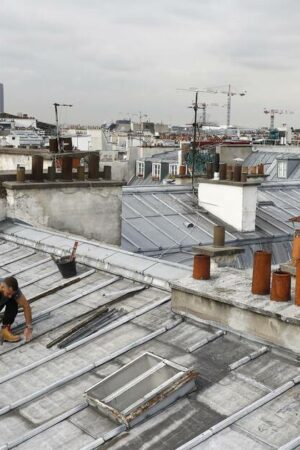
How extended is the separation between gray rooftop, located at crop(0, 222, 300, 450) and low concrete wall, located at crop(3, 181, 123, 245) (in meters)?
4.96

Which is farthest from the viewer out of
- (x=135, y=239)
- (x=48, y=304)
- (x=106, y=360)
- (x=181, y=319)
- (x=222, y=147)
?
(x=222, y=147)

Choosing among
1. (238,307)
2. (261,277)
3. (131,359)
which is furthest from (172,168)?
(131,359)

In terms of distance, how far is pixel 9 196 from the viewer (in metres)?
16.4

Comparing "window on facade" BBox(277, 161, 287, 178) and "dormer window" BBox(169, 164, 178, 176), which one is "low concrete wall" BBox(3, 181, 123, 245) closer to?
"dormer window" BBox(169, 164, 178, 176)

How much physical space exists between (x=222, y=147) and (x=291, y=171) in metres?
6.91

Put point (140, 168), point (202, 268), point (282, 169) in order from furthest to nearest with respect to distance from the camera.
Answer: point (140, 168), point (282, 169), point (202, 268)

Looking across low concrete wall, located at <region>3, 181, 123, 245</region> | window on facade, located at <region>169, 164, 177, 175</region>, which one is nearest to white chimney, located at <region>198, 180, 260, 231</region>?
low concrete wall, located at <region>3, 181, 123, 245</region>

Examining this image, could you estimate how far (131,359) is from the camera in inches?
322

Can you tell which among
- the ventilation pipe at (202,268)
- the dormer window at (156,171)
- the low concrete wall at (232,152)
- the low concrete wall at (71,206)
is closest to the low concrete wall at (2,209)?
the low concrete wall at (71,206)

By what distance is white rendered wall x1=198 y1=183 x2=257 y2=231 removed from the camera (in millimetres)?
21922

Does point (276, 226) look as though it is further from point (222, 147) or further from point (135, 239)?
point (222, 147)

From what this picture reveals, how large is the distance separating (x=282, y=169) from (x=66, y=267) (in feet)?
126

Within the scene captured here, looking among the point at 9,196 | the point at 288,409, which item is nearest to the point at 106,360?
the point at 288,409

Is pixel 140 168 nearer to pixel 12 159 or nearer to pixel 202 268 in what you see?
pixel 12 159
